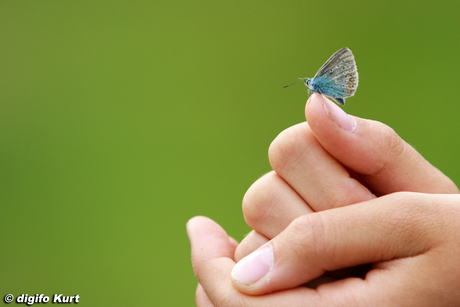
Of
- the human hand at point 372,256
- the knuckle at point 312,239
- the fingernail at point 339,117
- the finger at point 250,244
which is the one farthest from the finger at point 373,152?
the finger at point 250,244

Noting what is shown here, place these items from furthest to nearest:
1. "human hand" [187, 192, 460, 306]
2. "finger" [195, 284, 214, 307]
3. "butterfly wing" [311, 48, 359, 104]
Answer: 1. "finger" [195, 284, 214, 307]
2. "butterfly wing" [311, 48, 359, 104]
3. "human hand" [187, 192, 460, 306]

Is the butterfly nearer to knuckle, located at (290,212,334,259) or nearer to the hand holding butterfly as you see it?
the hand holding butterfly

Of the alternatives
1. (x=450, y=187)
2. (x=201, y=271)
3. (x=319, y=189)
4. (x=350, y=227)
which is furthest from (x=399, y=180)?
(x=201, y=271)

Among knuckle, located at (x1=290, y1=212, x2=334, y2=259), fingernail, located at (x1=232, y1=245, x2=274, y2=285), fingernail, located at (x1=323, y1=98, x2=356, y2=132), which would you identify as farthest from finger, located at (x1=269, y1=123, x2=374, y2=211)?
fingernail, located at (x1=232, y1=245, x2=274, y2=285)

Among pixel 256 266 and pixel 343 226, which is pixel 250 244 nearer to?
pixel 256 266

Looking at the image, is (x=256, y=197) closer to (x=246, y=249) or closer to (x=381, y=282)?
(x=246, y=249)

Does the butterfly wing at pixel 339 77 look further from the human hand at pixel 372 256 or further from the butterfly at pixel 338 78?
the human hand at pixel 372 256

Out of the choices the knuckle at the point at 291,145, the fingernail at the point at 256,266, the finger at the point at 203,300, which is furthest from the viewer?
the finger at the point at 203,300

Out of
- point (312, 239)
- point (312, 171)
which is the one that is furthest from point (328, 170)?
point (312, 239)
